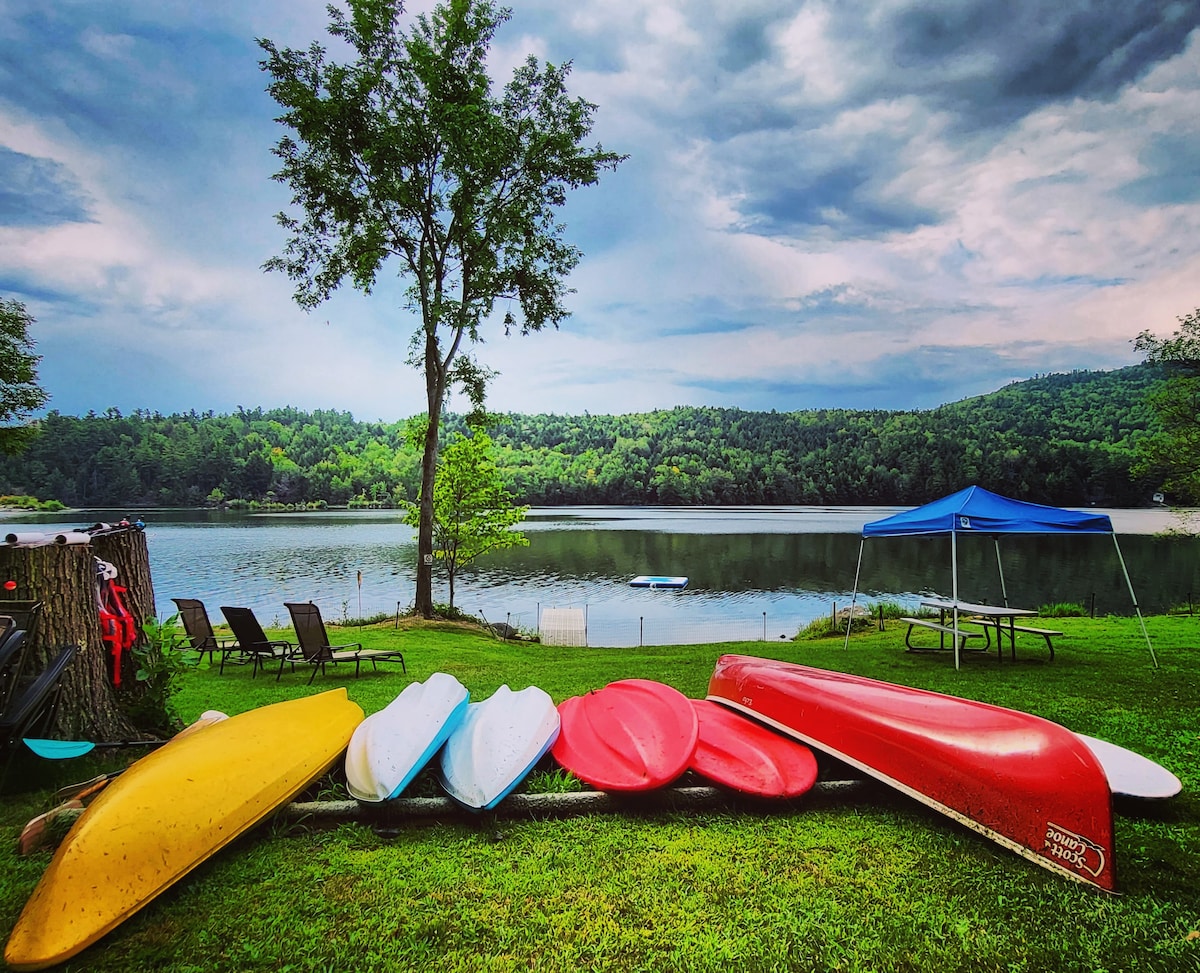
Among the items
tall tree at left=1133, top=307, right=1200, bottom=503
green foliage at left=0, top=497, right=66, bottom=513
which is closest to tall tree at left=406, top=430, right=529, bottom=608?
tall tree at left=1133, top=307, right=1200, bottom=503

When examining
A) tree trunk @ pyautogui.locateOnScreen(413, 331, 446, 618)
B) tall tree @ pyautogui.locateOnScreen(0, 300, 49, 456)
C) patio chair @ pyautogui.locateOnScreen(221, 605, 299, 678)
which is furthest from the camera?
tall tree @ pyautogui.locateOnScreen(0, 300, 49, 456)

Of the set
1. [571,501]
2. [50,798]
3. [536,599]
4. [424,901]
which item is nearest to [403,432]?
[536,599]

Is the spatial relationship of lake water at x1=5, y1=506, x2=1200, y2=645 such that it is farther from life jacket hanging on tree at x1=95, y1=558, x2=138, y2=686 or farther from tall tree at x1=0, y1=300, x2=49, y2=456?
A: life jacket hanging on tree at x1=95, y1=558, x2=138, y2=686

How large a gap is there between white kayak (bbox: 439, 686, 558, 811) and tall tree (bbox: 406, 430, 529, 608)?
13361 mm

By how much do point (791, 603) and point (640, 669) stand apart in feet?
51.6

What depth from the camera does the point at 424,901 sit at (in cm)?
241

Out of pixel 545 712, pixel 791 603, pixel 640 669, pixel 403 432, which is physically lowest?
pixel 791 603

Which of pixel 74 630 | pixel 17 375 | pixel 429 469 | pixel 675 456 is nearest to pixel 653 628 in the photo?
pixel 429 469

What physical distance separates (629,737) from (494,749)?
765 millimetres

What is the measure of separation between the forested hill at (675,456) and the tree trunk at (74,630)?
68.8 meters

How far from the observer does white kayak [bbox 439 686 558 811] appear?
9.78 feet

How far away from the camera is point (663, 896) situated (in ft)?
8.09

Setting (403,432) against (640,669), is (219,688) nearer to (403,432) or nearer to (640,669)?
(640,669)

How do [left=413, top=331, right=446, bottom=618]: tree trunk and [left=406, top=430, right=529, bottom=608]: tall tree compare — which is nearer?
[left=413, top=331, right=446, bottom=618]: tree trunk
